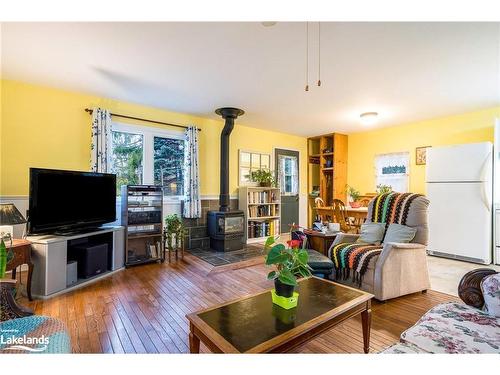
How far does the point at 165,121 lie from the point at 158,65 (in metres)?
1.65

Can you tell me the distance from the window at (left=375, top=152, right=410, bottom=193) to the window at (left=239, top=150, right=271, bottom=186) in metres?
2.42

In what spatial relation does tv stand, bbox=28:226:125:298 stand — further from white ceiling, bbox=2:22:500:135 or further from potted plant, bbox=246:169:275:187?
potted plant, bbox=246:169:275:187

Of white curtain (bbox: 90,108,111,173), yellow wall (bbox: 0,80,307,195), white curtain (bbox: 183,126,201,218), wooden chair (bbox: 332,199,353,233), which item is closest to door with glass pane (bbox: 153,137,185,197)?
white curtain (bbox: 183,126,201,218)

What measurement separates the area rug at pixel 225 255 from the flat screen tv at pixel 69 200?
4.68 ft

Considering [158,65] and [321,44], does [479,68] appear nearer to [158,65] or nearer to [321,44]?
[321,44]

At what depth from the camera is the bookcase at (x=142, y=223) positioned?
354 centimetres

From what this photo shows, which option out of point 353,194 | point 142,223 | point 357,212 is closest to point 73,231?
point 142,223

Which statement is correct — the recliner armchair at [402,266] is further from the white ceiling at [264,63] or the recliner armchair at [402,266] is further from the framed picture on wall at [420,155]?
the framed picture on wall at [420,155]

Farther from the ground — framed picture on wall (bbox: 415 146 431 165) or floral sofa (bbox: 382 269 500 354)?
framed picture on wall (bbox: 415 146 431 165)

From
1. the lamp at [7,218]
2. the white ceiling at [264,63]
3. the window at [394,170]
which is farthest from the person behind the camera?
the window at [394,170]

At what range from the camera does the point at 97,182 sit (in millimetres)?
3232

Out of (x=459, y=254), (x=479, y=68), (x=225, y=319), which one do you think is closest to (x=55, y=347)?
(x=225, y=319)

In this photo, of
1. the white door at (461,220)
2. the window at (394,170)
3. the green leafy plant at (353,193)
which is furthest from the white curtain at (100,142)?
the window at (394,170)

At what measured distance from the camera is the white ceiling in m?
2.12
